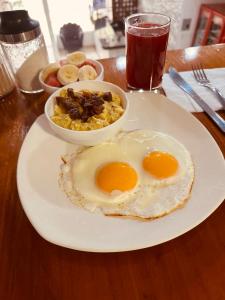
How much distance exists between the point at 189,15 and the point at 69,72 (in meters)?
3.03

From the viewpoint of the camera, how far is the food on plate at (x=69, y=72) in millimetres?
1142

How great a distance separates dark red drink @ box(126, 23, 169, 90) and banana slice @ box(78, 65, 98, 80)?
20 centimetres

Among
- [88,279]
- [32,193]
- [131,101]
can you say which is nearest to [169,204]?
[88,279]

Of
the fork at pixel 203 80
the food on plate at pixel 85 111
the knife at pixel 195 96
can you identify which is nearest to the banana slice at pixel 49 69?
the food on plate at pixel 85 111

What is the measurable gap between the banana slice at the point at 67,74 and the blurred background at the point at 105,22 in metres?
2.58

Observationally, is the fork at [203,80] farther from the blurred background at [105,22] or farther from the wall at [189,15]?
the wall at [189,15]

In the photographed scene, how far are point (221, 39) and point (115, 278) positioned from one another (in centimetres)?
311

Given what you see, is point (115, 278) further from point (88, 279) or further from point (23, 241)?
point (23, 241)

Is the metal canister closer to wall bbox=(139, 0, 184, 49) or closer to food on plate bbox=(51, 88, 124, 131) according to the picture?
food on plate bbox=(51, 88, 124, 131)

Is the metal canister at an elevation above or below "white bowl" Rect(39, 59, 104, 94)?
above

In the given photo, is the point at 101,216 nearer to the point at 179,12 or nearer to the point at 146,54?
the point at 146,54

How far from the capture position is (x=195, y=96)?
1.18 m

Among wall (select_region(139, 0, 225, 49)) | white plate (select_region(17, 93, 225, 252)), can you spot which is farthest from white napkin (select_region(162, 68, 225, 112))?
wall (select_region(139, 0, 225, 49))

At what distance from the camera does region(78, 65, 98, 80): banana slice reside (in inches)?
44.9
